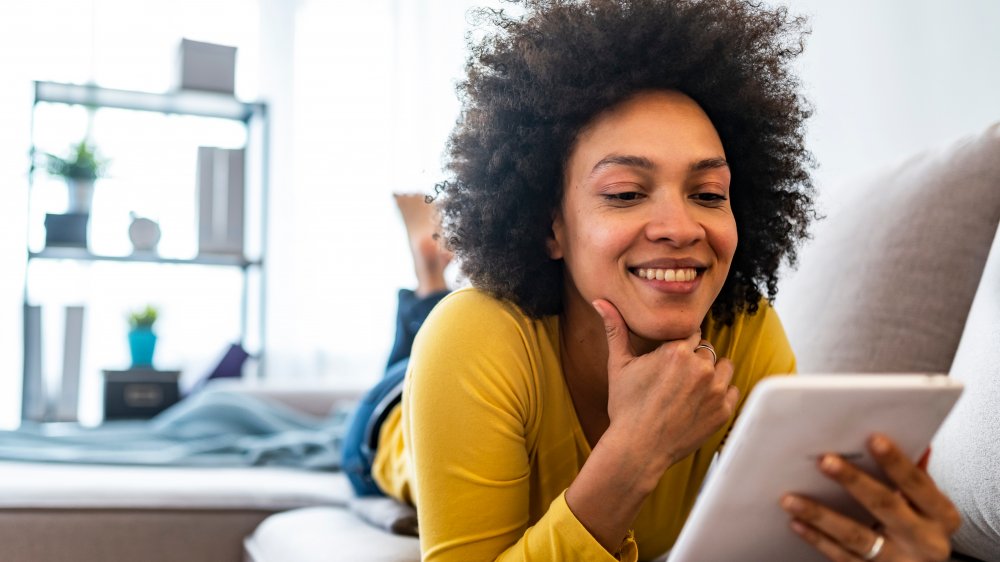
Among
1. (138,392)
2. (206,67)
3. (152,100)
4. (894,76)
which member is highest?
(206,67)

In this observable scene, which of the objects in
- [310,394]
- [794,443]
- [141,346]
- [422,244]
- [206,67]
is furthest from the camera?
[206,67]

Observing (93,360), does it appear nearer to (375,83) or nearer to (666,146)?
(375,83)

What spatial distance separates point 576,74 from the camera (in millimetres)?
1027

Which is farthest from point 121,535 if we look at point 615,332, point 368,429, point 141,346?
point 141,346

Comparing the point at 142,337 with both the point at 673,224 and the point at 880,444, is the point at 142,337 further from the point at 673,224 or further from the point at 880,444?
the point at 880,444

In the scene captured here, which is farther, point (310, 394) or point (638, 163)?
point (310, 394)

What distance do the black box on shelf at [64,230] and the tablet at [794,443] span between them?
3293 mm

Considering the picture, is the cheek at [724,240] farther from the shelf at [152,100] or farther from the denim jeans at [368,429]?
the shelf at [152,100]

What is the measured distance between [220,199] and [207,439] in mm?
1563

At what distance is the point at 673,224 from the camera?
930 mm

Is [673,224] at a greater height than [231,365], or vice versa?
[673,224]

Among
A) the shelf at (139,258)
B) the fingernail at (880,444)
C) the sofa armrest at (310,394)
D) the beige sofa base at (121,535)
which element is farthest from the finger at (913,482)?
the shelf at (139,258)

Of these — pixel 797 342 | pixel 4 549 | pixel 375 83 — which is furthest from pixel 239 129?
pixel 797 342

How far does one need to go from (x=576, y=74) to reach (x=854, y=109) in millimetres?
1116
